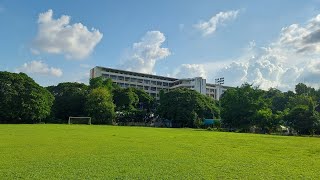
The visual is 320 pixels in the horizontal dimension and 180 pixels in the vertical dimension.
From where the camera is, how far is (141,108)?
8500cm

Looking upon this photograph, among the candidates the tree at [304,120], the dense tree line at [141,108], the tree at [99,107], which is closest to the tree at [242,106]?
the dense tree line at [141,108]

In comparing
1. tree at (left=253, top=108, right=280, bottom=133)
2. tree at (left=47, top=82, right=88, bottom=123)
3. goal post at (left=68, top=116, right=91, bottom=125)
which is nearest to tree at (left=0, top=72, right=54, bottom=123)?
goal post at (left=68, top=116, right=91, bottom=125)

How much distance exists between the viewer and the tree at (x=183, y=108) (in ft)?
226

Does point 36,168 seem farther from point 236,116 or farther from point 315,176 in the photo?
point 236,116

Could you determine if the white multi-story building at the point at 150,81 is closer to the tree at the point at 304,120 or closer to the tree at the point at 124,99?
the tree at the point at 124,99

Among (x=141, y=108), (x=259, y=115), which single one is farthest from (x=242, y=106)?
(x=141, y=108)

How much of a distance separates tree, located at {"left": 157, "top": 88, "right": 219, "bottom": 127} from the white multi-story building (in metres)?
34.9

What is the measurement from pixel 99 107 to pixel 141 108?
23229 mm

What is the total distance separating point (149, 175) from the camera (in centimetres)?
903

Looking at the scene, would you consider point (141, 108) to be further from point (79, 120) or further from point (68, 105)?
point (79, 120)

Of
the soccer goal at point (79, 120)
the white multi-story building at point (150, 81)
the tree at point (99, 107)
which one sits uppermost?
the white multi-story building at point (150, 81)

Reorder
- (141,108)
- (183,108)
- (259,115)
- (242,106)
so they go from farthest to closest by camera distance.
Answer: (141,108)
(183,108)
(242,106)
(259,115)

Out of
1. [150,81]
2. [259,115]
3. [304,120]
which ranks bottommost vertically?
[304,120]

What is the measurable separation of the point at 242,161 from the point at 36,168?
6.89 metres
